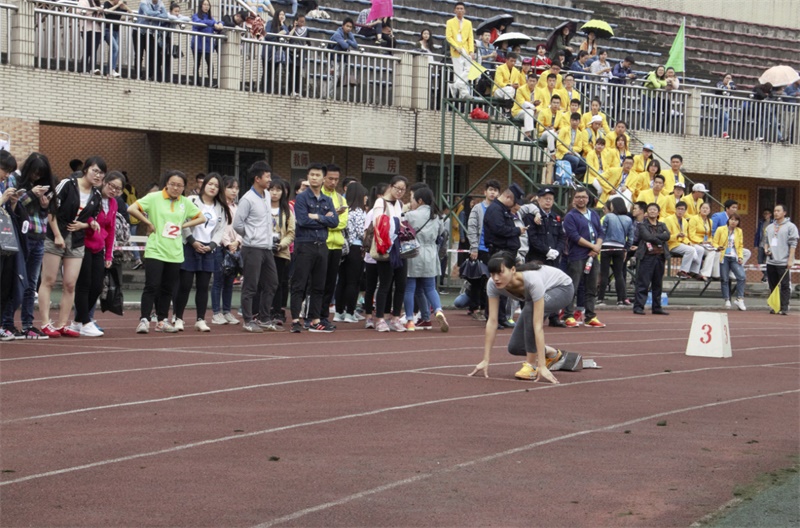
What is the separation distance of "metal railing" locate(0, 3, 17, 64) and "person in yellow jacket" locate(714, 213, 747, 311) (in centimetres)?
1323

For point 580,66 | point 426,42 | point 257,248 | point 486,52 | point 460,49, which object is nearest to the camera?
point 257,248

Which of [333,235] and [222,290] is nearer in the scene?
[333,235]

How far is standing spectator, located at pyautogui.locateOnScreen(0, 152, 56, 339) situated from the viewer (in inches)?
525

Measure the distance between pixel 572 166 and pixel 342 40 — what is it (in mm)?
5617

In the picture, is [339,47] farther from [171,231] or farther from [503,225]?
[171,231]

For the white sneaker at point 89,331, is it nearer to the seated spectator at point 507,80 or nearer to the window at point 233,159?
the seated spectator at point 507,80

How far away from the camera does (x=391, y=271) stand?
54.1 ft

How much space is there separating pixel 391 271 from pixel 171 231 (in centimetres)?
296

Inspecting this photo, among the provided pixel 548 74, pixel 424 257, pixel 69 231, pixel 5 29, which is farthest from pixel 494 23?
pixel 69 231

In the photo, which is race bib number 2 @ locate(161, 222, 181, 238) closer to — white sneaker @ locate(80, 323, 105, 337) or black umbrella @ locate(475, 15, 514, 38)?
white sneaker @ locate(80, 323, 105, 337)

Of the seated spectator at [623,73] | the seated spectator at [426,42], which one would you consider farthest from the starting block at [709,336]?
the seated spectator at [623,73]

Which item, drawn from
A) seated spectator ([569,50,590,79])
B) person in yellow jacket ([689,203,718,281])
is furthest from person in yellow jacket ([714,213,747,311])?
seated spectator ([569,50,590,79])

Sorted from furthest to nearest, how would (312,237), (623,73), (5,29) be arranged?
(623,73)
(5,29)
(312,237)

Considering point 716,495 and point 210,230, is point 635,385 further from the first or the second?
point 210,230
